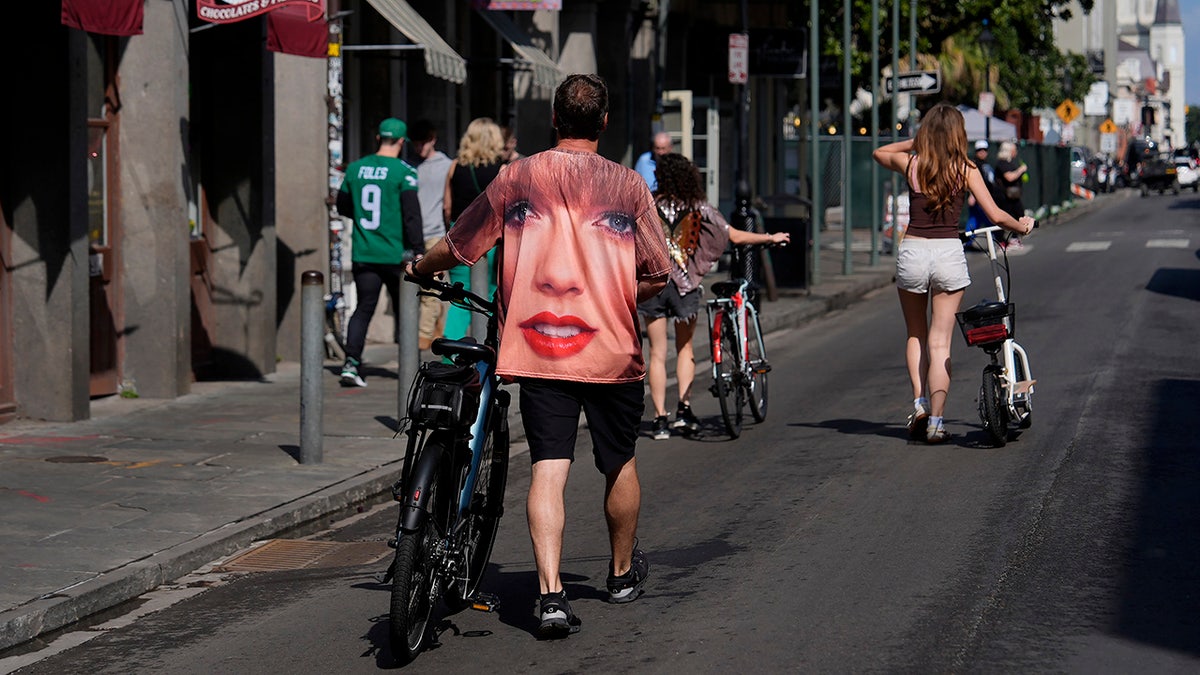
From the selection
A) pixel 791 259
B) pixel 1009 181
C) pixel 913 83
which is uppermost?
pixel 913 83

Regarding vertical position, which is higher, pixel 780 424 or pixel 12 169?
pixel 12 169

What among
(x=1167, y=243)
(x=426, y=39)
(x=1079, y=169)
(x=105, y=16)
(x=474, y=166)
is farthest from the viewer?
(x=1079, y=169)

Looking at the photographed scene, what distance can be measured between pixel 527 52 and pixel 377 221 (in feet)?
20.7

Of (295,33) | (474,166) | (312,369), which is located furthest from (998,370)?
(295,33)

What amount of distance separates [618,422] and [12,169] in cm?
648

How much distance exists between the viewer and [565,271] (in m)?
5.86

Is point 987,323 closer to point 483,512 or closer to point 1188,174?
point 483,512

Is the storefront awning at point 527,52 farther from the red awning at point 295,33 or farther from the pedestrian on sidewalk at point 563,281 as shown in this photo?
the pedestrian on sidewalk at point 563,281

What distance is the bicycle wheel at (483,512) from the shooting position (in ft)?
20.1

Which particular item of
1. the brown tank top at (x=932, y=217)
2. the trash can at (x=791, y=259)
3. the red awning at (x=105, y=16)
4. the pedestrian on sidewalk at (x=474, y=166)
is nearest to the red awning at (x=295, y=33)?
the pedestrian on sidewalk at (x=474, y=166)

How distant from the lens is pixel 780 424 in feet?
38.0

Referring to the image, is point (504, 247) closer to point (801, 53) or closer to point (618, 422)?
point (618, 422)

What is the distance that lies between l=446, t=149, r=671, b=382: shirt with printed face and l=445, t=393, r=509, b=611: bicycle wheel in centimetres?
42

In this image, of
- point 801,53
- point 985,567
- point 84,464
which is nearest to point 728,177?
point 801,53
